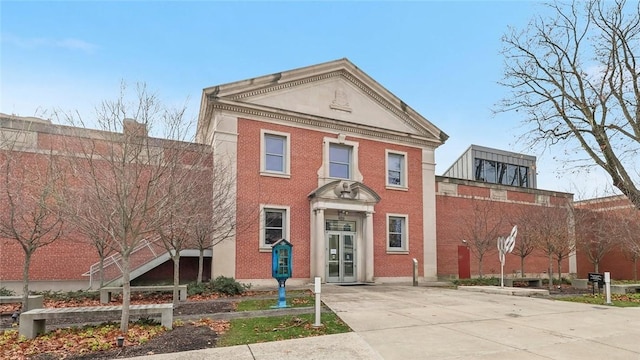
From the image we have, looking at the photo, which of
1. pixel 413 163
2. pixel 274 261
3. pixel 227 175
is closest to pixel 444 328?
pixel 274 261

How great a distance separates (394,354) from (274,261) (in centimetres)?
593

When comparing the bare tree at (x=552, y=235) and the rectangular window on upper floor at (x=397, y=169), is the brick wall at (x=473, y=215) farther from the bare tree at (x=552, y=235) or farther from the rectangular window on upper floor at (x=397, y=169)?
the rectangular window on upper floor at (x=397, y=169)

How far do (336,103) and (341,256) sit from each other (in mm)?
7328

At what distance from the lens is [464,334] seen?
8.48 metres

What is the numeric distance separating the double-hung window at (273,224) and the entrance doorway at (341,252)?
206cm

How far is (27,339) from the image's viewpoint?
7.88 metres

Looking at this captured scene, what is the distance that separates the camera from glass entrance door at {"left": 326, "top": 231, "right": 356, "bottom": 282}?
19.8 meters

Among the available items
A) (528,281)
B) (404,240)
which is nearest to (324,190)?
(404,240)

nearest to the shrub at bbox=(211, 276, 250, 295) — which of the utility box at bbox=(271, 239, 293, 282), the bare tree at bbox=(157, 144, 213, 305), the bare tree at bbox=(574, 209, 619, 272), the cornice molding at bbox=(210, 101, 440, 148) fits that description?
the bare tree at bbox=(157, 144, 213, 305)

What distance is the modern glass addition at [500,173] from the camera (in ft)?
121

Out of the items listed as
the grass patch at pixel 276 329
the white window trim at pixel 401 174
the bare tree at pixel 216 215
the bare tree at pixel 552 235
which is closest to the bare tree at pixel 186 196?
the bare tree at pixel 216 215

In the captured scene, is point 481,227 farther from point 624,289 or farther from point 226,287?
point 226,287

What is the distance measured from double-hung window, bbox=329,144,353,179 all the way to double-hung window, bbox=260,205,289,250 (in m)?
3.22

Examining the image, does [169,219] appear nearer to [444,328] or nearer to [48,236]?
[444,328]
